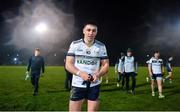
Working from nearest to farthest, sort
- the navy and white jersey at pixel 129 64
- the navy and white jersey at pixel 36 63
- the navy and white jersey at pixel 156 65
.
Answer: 1. the navy and white jersey at pixel 156 65
2. the navy and white jersey at pixel 36 63
3. the navy and white jersey at pixel 129 64

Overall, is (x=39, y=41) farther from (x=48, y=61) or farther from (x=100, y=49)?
(x=100, y=49)

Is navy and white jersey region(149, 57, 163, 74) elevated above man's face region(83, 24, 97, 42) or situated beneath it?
situated beneath

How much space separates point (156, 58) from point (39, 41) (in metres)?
69.1

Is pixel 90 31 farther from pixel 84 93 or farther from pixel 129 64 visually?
pixel 129 64

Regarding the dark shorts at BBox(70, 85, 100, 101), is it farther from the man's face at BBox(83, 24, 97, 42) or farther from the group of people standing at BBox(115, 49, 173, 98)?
the group of people standing at BBox(115, 49, 173, 98)

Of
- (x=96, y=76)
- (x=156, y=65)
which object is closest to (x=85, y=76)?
(x=96, y=76)

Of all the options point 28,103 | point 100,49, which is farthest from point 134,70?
point 100,49

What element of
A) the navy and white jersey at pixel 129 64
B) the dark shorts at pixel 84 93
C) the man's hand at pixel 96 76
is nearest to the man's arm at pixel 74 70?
the man's hand at pixel 96 76

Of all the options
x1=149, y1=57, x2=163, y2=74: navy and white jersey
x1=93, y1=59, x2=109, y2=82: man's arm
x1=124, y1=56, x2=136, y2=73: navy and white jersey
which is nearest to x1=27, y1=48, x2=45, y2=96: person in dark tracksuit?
x1=124, y1=56, x2=136, y2=73: navy and white jersey

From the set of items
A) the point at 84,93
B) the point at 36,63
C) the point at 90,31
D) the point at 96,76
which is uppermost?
the point at 90,31

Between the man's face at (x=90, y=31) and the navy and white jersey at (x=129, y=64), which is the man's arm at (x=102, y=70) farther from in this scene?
the navy and white jersey at (x=129, y=64)

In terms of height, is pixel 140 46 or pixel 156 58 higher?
pixel 140 46

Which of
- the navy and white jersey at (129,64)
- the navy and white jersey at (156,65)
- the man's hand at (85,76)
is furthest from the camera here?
the navy and white jersey at (129,64)

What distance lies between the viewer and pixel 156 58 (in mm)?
14391
